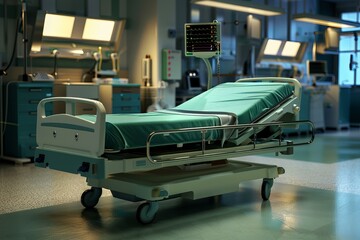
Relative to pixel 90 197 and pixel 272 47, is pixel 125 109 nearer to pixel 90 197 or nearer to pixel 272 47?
pixel 90 197

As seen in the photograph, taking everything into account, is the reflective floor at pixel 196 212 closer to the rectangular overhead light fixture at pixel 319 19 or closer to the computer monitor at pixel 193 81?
the computer monitor at pixel 193 81

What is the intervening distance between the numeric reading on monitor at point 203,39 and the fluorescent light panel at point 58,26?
3025mm

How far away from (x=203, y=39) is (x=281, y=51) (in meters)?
6.80

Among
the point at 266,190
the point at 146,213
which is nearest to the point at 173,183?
the point at 146,213

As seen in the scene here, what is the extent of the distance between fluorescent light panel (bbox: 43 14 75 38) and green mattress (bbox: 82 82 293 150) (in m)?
3.42

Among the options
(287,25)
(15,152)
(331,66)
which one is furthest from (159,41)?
(331,66)

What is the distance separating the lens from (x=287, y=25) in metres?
12.0

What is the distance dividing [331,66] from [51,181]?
9757mm

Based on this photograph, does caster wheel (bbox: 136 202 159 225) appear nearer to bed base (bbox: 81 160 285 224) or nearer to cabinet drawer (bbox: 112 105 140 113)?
bed base (bbox: 81 160 285 224)

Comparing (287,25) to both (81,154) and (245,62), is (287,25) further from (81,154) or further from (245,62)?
(81,154)

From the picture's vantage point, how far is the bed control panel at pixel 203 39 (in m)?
5.23

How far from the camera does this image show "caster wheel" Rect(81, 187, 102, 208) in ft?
14.7

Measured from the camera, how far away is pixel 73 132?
3.98m

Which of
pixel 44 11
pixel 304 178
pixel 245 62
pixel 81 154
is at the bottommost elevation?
pixel 304 178
